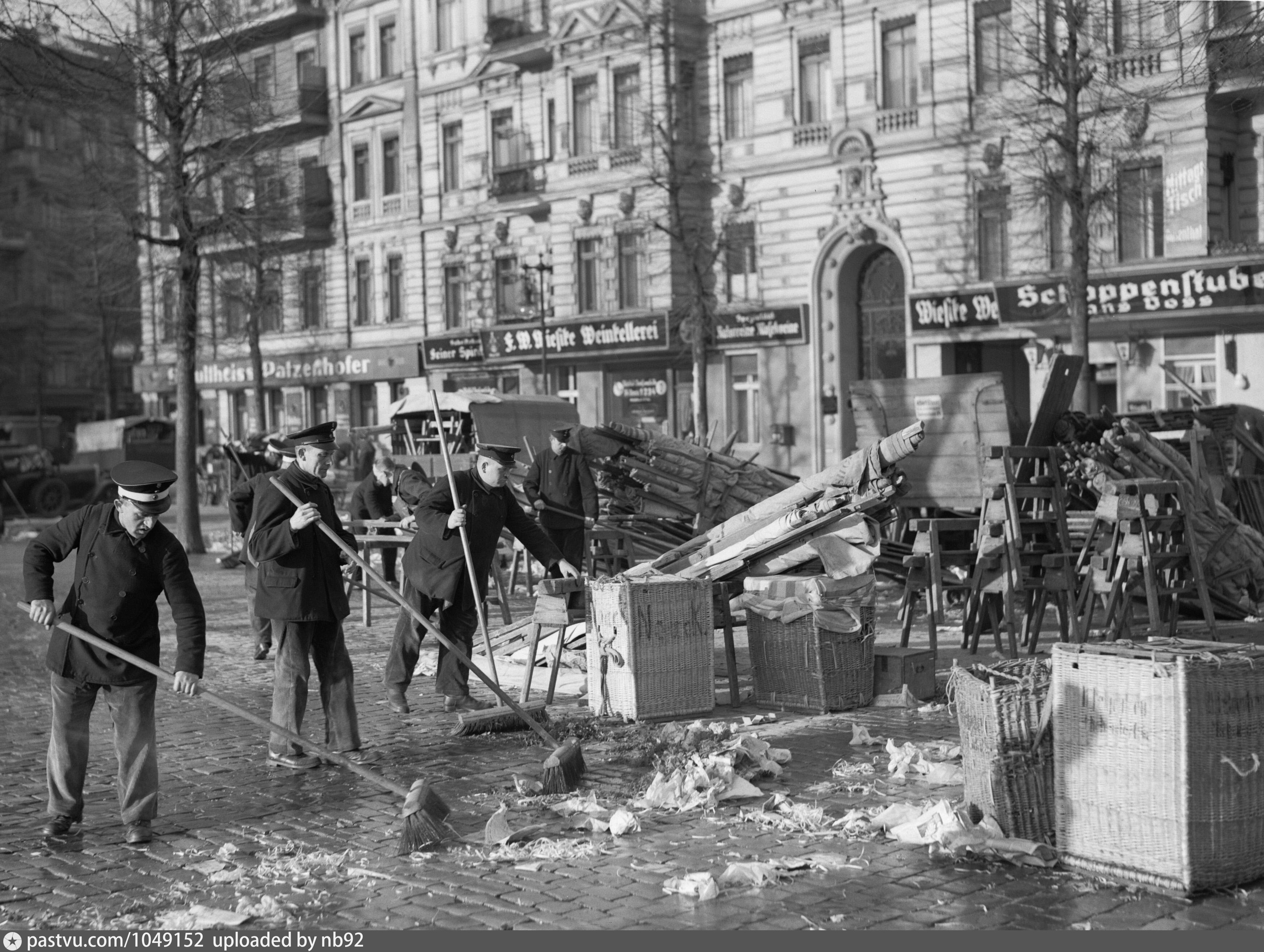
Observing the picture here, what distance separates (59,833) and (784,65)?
100 feet

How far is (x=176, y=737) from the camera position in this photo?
944cm

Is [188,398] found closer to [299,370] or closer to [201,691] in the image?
[201,691]

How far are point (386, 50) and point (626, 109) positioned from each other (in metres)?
11.2

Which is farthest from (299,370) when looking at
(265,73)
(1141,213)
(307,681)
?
(307,681)

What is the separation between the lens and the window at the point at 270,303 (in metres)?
39.2

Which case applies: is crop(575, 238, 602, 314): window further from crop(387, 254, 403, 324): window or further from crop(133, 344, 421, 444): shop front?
crop(387, 254, 403, 324): window

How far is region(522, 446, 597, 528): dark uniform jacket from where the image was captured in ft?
49.1

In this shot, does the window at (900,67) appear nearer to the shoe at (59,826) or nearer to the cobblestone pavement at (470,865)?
the cobblestone pavement at (470,865)

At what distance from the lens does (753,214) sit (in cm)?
3562

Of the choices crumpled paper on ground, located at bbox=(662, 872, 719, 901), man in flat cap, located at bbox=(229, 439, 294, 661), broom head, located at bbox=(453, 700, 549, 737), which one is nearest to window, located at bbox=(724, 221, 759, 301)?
man in flat cap, located at bbox=(229, 439, 294, 661)

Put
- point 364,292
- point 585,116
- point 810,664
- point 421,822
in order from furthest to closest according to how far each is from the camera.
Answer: point 364,292, point 585,116, point 810,664, point 421,822

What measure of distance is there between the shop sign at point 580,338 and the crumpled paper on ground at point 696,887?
29620 mm

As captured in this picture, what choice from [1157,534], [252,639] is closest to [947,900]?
[1157,534]

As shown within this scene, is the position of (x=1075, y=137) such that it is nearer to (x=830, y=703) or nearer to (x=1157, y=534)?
(x=1157, y=534)
